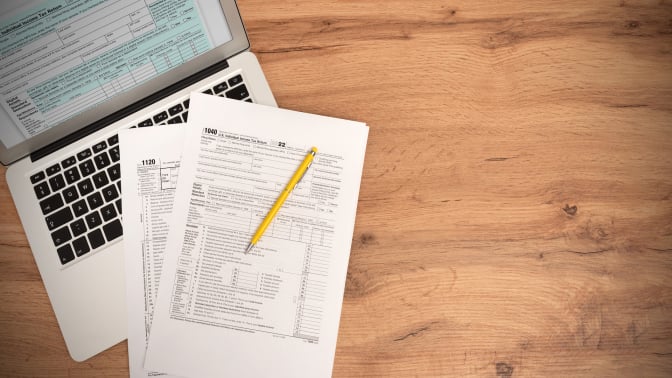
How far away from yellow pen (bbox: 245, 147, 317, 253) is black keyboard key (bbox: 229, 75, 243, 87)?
0.51 ft

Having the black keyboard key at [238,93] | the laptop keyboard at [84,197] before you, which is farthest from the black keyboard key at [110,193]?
the black keyboard key at [238,93]

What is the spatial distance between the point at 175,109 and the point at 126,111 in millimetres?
70

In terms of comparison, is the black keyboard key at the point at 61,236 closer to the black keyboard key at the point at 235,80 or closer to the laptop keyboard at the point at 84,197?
the laptop keyboard at the point at 84,197

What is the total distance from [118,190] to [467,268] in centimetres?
51

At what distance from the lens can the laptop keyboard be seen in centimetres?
68

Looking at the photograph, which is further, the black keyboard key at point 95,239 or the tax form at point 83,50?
the black keyboard key at point 95,239

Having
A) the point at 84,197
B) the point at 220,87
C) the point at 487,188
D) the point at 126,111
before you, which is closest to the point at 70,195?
the point at 84,197

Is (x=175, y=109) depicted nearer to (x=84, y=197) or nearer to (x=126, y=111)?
(x=126, y=111)

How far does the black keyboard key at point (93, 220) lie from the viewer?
2.24ft

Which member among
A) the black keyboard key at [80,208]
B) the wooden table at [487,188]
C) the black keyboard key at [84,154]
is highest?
the black keyboard key at [84,154]

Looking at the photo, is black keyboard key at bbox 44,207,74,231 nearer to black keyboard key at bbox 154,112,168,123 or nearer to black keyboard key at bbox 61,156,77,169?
black keyboard key at bbox 61,156,77,169

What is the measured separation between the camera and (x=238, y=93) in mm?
709

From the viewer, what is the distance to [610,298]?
689 millimetres

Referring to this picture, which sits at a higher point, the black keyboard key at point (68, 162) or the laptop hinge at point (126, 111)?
the laptop hinge at point (126, 111)
